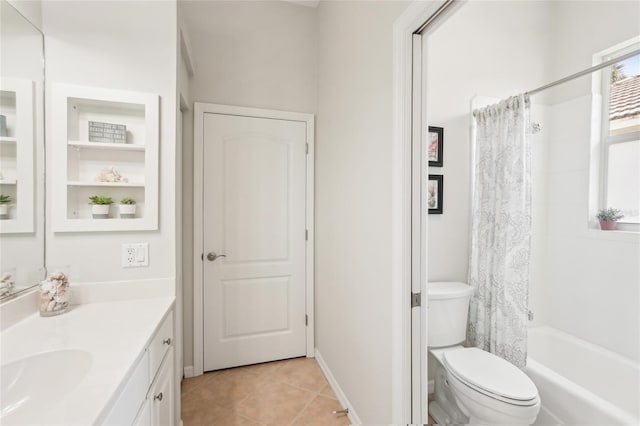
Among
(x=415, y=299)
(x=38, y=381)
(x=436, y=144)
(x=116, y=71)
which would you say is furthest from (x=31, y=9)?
(x=436, y=144)

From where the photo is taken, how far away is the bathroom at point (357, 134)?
1366 mm

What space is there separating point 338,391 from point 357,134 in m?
1.75

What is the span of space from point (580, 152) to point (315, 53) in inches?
85.3

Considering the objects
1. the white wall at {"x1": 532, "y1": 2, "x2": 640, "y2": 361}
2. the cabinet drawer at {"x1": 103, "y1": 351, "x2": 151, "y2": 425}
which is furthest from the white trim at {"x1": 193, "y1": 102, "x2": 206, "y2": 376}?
the white wall at {"x1": 532, "y1": 2, "x2": 640, "y2": 361}

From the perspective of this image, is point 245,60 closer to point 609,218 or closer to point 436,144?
point 436,144

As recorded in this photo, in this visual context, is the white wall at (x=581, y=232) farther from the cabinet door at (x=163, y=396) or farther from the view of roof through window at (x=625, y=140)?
the cabinet door at (x=163, y=396)

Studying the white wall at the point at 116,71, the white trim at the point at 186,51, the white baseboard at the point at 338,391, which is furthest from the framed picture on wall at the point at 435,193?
the white trim at the point at 186,51

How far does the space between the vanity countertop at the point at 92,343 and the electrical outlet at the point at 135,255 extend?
7.2 inches

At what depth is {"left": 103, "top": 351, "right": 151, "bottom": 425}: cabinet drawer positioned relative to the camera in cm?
72

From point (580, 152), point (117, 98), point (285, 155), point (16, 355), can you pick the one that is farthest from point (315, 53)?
point (16, 355)

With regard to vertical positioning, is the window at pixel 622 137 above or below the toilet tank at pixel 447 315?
above

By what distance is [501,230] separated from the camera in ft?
6.14

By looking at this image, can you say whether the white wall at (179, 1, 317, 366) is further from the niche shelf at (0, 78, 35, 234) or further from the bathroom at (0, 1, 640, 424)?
the niche shelf at (0, 78, 35, 234)

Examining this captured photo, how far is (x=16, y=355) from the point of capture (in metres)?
0.85
